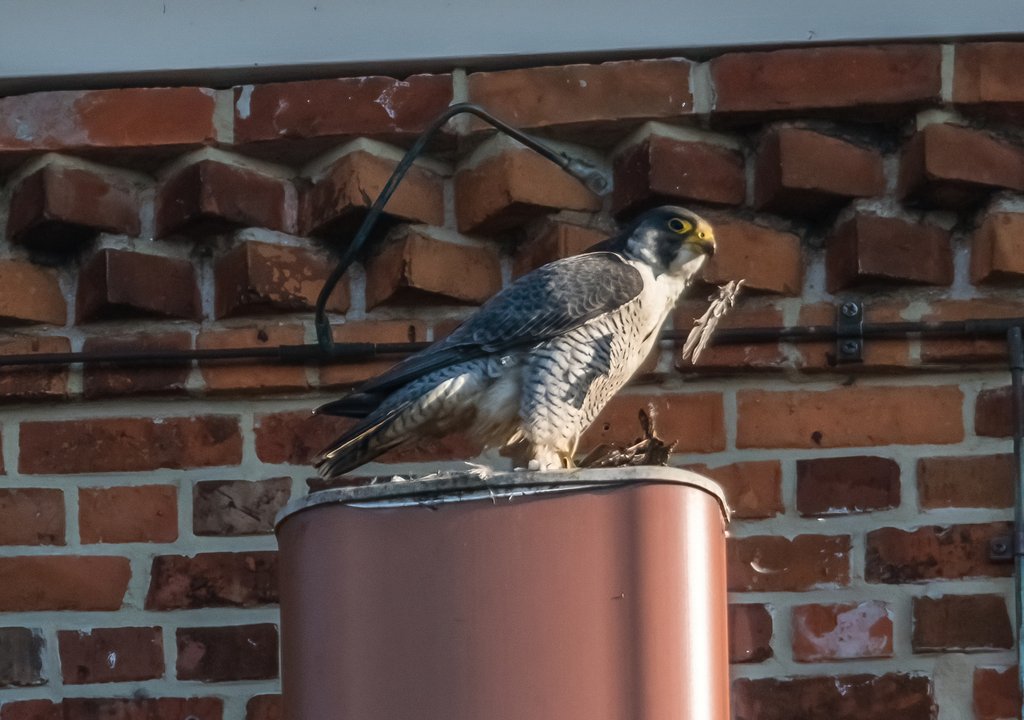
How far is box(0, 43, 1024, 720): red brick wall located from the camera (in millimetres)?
2547

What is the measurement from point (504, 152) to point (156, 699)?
0.85 meters

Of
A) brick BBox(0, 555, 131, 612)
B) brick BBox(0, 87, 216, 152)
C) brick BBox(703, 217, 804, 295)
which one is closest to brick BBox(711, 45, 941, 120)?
brick BBox(703, 217, 804, 295)

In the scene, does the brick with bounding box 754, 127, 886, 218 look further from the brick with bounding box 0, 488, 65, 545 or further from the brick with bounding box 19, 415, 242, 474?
the brick with bounding box 0, 488, 65, 545

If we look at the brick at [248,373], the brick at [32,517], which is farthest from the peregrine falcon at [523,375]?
the brick at [32,517]

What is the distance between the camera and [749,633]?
8.30 feet

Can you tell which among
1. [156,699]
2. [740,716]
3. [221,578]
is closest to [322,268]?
[221,578]

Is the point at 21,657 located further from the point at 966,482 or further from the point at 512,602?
the point at 966,482

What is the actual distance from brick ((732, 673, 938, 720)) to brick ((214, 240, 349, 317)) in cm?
76

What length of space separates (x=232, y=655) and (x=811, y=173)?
3.21ft

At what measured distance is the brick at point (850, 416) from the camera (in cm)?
261

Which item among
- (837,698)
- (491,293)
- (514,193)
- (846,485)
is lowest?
(837,698)

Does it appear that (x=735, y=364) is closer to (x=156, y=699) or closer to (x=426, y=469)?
(x=426, y=469)

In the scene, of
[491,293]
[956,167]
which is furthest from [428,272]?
[956,167]

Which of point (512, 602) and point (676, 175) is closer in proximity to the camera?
point (512, 602)
